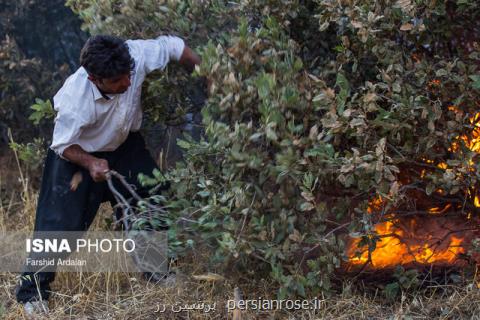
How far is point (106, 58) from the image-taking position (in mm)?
4621

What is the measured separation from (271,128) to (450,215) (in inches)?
52.9

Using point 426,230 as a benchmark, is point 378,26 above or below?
above

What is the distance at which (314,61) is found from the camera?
4734 millimetres

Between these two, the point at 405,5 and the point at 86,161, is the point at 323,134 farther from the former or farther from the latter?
the point at 86,161

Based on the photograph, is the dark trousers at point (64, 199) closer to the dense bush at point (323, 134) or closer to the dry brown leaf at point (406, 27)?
the dense bush at point (323, 134)

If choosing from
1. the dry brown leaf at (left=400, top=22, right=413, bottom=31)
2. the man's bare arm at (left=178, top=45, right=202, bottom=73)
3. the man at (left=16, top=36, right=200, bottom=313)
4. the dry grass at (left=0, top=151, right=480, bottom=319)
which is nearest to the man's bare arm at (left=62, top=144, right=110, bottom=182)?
the man at (left=16, top=36, right=200, bottom=313)

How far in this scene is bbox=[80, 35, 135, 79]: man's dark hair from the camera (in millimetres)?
4641

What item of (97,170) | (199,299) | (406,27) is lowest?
(199,299)

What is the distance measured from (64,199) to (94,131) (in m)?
0.46

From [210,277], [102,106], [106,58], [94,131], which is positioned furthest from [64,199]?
[210,277]

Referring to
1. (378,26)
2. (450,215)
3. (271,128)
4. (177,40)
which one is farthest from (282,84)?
(450,215)

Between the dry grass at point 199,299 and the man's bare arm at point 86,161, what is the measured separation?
2.19ft

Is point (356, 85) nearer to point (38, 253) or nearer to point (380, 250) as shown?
point (380, 250)

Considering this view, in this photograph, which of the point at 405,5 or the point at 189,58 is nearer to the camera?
the point at 405,5
